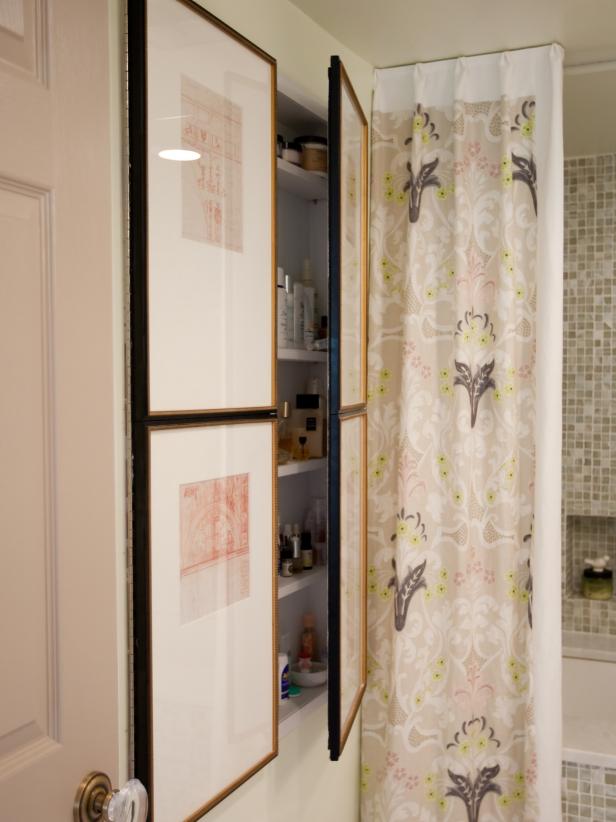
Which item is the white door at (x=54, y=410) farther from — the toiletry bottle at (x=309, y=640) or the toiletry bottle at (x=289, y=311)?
the toiletry bottle at (x=309, y=640)

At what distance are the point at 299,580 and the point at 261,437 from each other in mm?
532

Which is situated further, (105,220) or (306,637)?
(306,637)

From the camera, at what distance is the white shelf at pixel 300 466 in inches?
80.5

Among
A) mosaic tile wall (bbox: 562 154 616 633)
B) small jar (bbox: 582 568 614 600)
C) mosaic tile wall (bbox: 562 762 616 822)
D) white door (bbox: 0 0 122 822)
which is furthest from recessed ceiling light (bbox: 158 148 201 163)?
small jar (bbox: 582 568 614 600)

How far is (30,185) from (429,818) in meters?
2.14

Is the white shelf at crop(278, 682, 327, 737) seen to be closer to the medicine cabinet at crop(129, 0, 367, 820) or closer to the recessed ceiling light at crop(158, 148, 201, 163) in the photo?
the medicine cabinet at crop(129, 0, 367, 820)

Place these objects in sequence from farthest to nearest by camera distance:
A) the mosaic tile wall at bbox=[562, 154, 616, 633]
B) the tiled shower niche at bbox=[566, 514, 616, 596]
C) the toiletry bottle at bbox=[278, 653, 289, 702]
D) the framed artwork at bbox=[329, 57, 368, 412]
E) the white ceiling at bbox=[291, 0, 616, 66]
A: 1. the tiled shower niche at bbox=[566, 514, 616, 596]
2. the mosaic tile wall at bbox=[562, 154, 616, 633]
3. the toiletry bottle at bbox=[278, 653, 289, 702]
4. the white ceiling at bbox=[291, 0, 616, 66]
5. the framed artwork at bbox=[329, 57, 368, 412]

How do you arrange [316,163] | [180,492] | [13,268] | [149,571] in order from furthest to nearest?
[316,163]
[180,492]
[149,571]
[13,268]

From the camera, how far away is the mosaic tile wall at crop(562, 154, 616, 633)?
3.39 meters

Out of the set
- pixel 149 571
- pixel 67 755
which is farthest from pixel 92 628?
pixel 149 571

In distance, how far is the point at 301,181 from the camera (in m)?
2.18

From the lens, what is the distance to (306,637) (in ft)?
7.59

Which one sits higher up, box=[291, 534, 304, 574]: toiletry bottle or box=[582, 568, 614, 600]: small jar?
box=[291, 534, 304, 574]: toiletry bottle

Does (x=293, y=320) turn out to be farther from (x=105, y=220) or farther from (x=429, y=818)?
(x=429, y=818)
